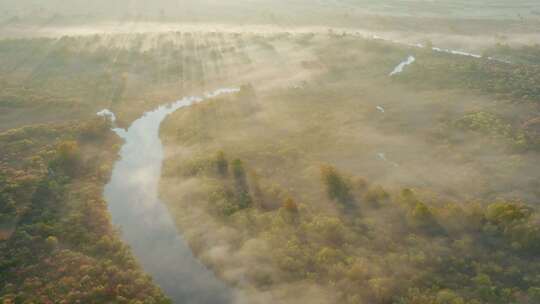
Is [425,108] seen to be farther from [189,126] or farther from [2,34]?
[2,34]

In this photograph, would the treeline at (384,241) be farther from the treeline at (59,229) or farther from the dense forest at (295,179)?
the treeline at (59,229)

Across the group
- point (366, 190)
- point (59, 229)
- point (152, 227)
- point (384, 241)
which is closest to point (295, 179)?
point (366, 190)

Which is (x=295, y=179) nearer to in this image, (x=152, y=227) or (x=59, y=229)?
(x=152, y=227)

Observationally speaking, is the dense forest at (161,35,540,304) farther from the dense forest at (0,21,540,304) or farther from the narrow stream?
the narrow stream

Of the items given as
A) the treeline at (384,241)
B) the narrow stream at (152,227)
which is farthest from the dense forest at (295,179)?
the narrow stream at (152,227)

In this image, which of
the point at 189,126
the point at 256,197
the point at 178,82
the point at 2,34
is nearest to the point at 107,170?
the point at 189,126
